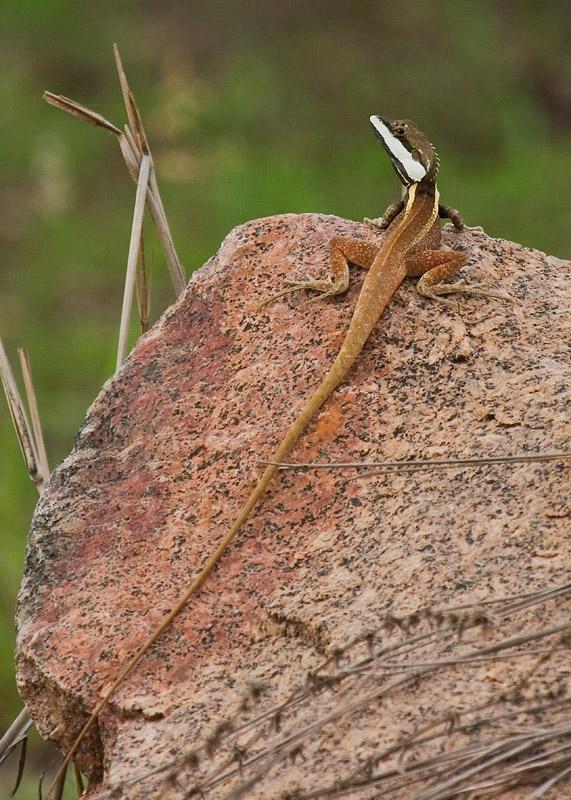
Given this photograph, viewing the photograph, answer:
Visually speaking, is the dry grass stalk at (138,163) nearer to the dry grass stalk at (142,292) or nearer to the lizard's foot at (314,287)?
the dry grass stalk at (142,292)

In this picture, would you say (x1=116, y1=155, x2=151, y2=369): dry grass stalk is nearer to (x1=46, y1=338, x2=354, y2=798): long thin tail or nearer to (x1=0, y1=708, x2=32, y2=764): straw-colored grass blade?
(x1=46, y1=338, x2=354, y2=798): long thin tail

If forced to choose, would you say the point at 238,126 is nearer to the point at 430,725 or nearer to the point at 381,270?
the point at 381,270

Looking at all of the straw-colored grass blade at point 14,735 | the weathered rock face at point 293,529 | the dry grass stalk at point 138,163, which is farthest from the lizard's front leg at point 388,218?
the straw-colored grass blade at point 14,735

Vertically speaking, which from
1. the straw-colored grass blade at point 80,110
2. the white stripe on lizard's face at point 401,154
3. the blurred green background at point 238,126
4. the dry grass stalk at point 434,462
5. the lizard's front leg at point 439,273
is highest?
the blurred green background at point 238,126

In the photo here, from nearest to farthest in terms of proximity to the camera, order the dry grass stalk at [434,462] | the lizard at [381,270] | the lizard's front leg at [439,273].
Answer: the dry grass stalk at [434,462] → the lizard at [381,270] → the lizard's front leg at [439,273]

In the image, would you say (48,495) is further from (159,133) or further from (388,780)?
(159,133)

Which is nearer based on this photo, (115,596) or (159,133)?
(115,596)

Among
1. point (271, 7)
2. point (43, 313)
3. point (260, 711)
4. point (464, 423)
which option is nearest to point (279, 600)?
point (260, 711)
